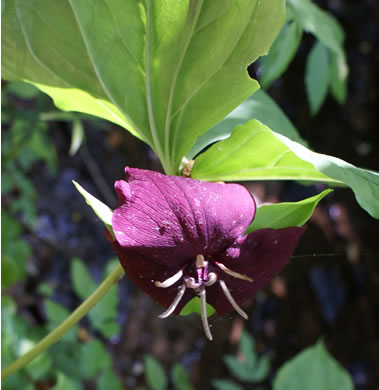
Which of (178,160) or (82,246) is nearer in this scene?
(178,160)

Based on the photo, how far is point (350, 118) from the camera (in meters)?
1.53

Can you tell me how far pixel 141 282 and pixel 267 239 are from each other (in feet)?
0.31

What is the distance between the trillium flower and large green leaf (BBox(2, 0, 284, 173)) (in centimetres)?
7

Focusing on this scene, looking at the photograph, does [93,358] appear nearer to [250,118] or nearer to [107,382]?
[107,382]

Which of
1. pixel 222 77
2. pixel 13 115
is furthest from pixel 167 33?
pixel 13 115

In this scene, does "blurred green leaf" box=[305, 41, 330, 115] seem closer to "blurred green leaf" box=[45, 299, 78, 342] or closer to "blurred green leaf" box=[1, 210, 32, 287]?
"blurred green leaf" box=[45, 299, 78, 342]

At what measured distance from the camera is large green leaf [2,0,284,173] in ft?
1.20

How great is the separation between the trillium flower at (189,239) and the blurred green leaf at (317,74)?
54cm

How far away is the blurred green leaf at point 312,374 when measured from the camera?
2.88 ft

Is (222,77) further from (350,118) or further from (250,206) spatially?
(350,118)

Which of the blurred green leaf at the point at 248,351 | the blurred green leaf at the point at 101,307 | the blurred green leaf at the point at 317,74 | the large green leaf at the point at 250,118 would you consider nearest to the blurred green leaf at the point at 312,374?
the blurred green leaf at the point at 248,351

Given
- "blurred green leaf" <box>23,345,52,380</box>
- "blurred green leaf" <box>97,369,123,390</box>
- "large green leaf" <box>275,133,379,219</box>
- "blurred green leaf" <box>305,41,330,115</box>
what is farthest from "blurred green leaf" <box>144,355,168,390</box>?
"large green leaf" <box>275,133,379,219</box>

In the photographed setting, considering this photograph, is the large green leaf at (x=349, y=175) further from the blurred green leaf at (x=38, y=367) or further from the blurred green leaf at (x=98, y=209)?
the blurred green leaf at (x=38, y=367)

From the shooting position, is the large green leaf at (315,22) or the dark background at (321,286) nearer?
the large green leaf at (315,22)
